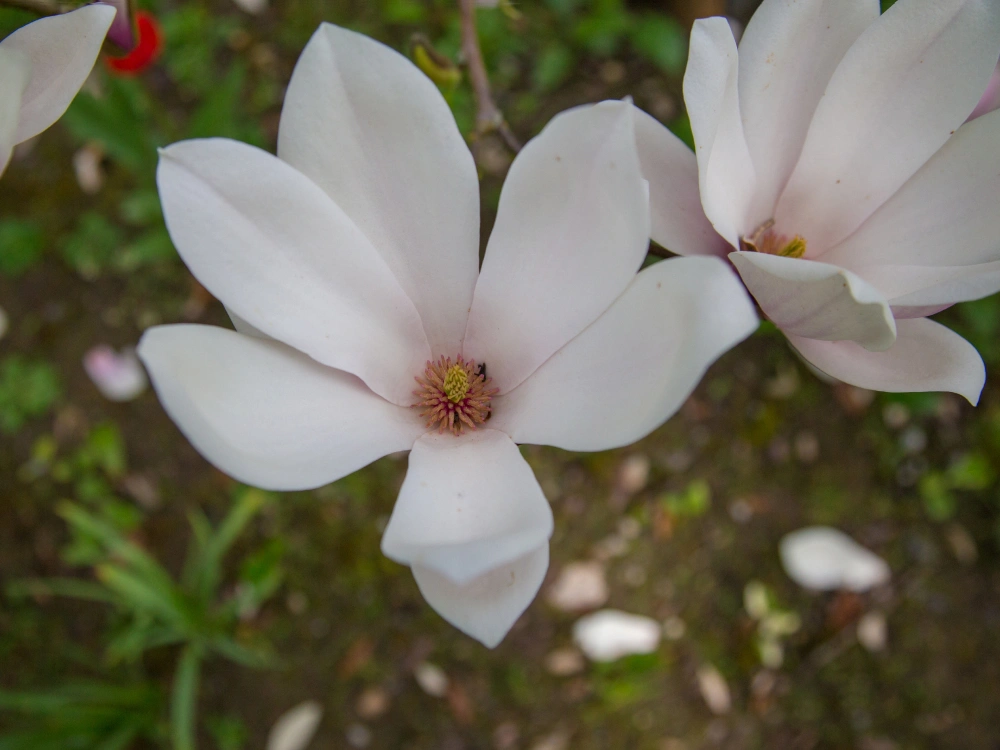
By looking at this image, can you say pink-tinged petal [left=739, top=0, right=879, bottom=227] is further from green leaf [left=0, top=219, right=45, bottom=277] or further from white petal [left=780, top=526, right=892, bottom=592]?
green leaf [left=0, top=219, right=45, bottom=277]

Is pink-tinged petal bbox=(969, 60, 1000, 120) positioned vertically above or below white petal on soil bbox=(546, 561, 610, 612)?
above

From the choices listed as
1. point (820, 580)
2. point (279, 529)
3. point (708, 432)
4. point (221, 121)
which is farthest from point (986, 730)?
point (221, 121)

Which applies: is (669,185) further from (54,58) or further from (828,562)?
(828,562)

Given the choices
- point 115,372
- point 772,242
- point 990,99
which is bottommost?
point 115,372

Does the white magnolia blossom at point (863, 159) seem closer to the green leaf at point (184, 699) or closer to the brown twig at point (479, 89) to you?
the brown twig at point (479, 89)

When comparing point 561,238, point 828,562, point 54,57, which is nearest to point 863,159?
point 561,238

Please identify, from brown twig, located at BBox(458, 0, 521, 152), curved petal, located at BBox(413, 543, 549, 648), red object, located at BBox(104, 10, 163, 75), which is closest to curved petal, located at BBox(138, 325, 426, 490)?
curved petal, located at BBox(413, 543, 549, 648)

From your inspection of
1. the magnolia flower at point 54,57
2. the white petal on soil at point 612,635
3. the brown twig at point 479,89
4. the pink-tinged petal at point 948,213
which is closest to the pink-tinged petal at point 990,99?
the pink-tinged petal at point 948,213
